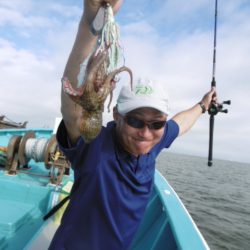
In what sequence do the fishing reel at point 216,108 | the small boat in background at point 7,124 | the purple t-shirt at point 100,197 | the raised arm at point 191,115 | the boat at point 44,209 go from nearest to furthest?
1. the purple t-shirt at point 100,197
2. the boat at point 44,209
3. the raised arm at point 191,115
4. the fishing reel at point 216,108
5. the small boat in background at point 7,124

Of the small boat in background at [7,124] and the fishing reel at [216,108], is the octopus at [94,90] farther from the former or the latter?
the small boat in background at [7,124]

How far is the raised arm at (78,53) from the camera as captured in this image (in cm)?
130

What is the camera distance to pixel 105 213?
1.95 meters

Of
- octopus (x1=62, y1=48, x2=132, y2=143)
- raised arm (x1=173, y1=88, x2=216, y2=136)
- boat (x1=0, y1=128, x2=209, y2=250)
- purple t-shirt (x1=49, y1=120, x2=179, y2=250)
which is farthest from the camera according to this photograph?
raised arm (x1=173, y1=88, x2=216, y2=136)

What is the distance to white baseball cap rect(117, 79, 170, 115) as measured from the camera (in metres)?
1.97

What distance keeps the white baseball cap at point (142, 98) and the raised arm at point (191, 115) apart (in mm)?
1342

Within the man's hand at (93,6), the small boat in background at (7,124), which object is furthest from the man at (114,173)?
the small boat in background at (7,124)

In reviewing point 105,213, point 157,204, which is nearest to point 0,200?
point 157,204

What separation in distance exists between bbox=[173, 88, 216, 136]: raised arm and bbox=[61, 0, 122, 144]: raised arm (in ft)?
6.47

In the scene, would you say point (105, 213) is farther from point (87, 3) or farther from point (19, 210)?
point (19, 210)

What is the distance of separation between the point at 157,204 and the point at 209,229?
858cm

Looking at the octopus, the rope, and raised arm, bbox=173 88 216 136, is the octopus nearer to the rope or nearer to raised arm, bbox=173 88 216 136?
raised arm, bbox=173 88 216 136

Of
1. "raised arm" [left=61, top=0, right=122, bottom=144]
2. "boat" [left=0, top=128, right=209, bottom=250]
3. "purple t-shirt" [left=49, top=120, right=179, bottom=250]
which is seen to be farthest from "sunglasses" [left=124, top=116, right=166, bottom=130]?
"boat" [left=0, top=128, right=209, bottom=250]

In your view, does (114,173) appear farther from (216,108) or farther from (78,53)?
(216,108)
